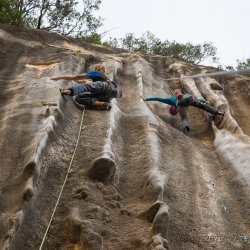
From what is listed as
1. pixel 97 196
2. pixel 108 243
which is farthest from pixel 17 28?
pixel 108 243

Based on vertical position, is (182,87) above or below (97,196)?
above

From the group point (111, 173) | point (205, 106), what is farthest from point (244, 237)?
point (205, 106)

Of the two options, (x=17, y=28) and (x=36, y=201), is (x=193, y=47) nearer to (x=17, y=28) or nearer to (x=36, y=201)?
(x=17, y=28)

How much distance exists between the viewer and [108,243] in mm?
5137

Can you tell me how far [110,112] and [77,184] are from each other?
3.00 metres

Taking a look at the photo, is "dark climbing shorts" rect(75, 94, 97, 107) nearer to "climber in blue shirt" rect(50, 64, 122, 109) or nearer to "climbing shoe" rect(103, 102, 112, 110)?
"climber in blue shirt" rect(50, 64, 122, 109)

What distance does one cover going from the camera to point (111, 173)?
6480 mm

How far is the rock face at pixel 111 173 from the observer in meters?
5.27

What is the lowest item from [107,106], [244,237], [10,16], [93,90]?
[244,237]

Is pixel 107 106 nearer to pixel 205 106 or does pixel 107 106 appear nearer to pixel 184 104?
pixel 184 104

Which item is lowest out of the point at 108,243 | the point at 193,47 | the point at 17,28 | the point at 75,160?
the point at 108,243

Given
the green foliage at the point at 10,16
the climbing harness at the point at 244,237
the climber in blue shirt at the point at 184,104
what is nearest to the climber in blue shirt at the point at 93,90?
the climber in blue shirt at the point at 184,104

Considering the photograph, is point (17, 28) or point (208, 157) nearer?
point (208, 157)

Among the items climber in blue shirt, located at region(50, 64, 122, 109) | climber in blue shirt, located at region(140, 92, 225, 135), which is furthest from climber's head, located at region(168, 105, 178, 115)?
climber in blue shirt, located at region(50, 64, 122, 109)
